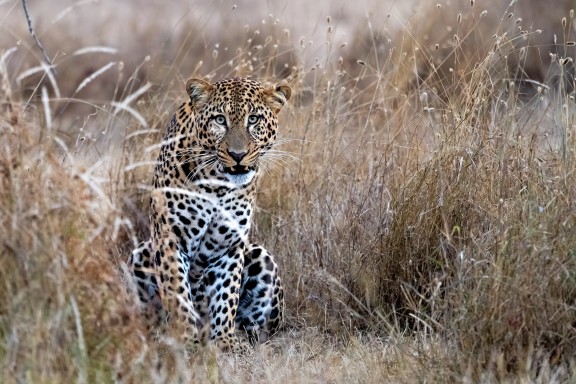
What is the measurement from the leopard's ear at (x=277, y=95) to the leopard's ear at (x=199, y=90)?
1.26 ft

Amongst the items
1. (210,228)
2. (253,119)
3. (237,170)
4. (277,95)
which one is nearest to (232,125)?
(253,119)

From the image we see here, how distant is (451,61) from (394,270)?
6887 mm

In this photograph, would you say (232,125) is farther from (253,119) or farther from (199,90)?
(199,90)

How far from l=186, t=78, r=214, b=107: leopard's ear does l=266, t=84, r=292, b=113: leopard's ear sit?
0.38 m

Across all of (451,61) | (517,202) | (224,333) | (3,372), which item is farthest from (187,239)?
(451,61)

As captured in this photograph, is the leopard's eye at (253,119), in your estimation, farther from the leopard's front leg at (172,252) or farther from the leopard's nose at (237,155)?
the leopard's front leg at (172,252)

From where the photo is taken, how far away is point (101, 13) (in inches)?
674

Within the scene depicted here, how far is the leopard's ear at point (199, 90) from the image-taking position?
7762mm

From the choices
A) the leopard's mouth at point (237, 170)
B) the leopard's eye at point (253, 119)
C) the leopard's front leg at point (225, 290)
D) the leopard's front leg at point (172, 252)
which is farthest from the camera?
the leopard's front leg at point (225, 290)

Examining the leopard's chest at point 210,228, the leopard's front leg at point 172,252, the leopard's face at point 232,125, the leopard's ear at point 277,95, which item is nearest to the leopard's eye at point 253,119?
the leopard's face at point 232,125

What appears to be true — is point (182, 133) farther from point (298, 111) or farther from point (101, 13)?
point (101, 13)

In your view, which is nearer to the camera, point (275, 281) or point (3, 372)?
point (3, 372)

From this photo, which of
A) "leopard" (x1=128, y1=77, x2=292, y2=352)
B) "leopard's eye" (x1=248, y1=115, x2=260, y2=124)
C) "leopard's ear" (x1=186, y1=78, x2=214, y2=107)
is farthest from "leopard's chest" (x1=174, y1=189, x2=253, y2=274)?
"leopard's ear" (x1=186, y1=78, x2=214, y2=107)

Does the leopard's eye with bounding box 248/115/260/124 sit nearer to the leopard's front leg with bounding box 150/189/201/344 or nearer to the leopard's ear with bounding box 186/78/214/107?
the leopard's ear with bounding box 186/78/214/107
